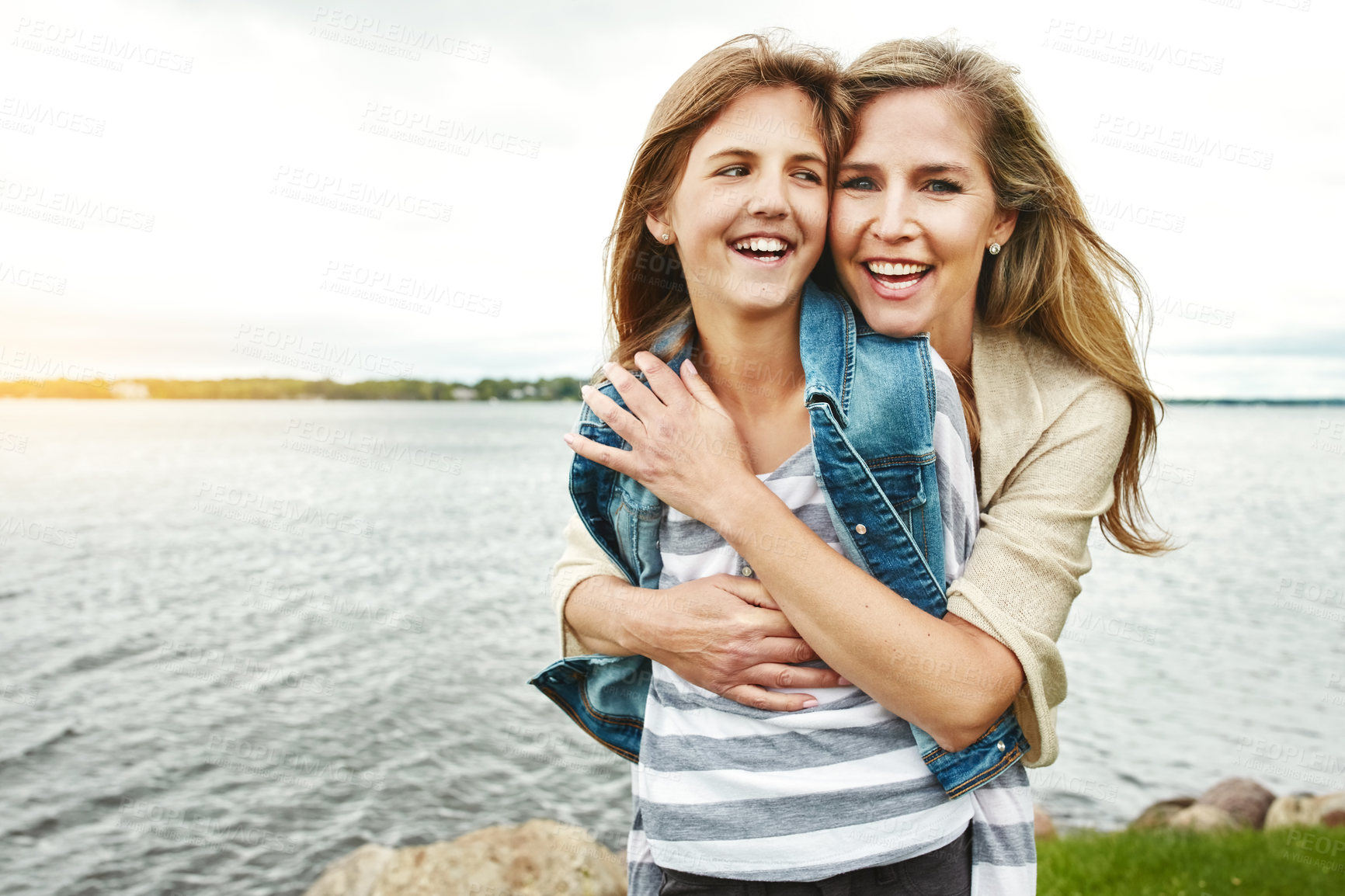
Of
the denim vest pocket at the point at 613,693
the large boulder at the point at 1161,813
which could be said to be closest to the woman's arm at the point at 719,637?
the denim vest pocket at the point at 613,693

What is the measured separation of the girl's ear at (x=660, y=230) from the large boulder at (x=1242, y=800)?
7.78 metres

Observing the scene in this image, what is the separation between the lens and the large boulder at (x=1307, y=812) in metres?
6.73

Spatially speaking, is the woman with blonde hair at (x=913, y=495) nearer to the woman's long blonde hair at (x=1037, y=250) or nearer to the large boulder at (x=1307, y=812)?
the woman's long blonde hair at (x=1037, y=250)

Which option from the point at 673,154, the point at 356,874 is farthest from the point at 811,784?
the point at 356,874

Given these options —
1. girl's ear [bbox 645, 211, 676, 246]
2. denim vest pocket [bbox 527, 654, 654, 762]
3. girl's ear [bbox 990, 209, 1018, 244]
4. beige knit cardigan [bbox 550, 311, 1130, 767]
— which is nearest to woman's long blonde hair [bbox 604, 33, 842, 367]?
girl's ear [bbox 645, 211, 676, 246]

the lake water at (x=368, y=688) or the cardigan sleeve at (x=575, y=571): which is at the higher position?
the cardigan sleeve at (x=575, y=571)

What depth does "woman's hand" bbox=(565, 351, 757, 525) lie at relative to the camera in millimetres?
2062

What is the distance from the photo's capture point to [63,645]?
13016 mm

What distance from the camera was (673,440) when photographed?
2164 millimetres

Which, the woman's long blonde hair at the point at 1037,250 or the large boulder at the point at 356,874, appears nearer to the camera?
the woman's long blonde hair at the point at 1037,250

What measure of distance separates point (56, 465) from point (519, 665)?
42.0 meters

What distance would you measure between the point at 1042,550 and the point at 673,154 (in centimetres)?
137

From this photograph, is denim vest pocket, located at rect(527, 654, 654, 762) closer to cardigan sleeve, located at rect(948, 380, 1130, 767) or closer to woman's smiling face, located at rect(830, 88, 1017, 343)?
cardigan sleeve, located at rect(948, 380, 1130, 767)

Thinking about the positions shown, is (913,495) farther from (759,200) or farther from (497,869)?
(497,869)
